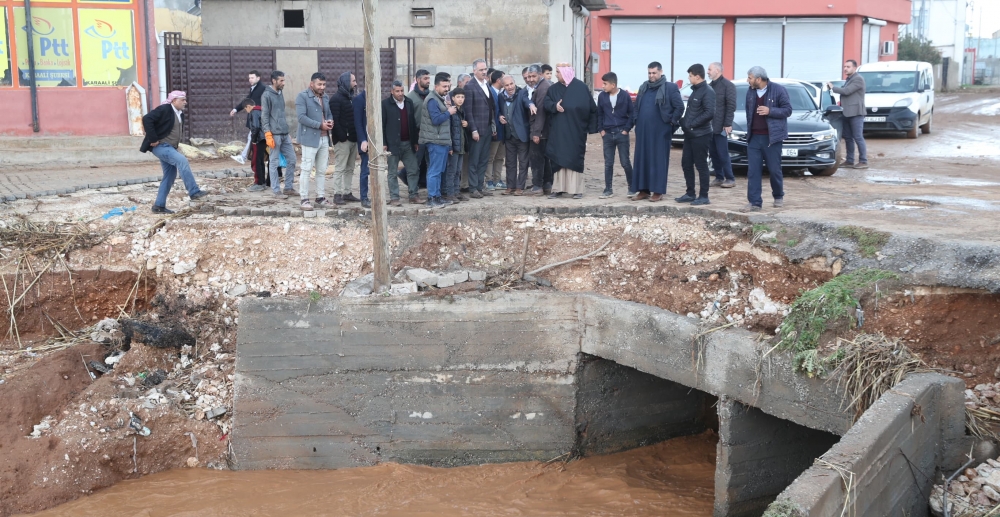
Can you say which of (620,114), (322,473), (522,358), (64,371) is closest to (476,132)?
(620,114)

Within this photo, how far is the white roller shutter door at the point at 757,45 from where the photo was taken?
31.5 m

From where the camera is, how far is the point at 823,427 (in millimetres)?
6570

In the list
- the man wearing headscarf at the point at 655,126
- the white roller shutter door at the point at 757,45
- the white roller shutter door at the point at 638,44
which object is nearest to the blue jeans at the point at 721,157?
the man wearing headscarf at the point at 655,126

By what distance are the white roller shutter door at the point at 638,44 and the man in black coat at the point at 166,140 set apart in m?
23.1

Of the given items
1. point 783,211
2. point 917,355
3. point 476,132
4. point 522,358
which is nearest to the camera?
point 917,355

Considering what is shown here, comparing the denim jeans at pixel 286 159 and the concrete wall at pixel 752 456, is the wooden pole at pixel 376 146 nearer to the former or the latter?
the denim jeans at pixel 286 159

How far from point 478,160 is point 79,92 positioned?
8.24 metres

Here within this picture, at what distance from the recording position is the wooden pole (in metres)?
7.93

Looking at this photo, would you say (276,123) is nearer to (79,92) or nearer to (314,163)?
(314,163)

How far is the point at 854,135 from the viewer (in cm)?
1444

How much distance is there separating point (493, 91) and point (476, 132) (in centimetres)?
77

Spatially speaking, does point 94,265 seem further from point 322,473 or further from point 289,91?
point 289,91

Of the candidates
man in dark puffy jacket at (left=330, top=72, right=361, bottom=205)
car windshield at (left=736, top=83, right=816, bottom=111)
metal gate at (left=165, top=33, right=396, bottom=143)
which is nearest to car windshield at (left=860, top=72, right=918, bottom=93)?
car windshield at (left=736, top=83, right=816, bottom=111)

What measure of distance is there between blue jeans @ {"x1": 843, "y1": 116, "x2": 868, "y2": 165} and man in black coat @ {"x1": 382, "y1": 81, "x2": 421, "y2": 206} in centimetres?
761
